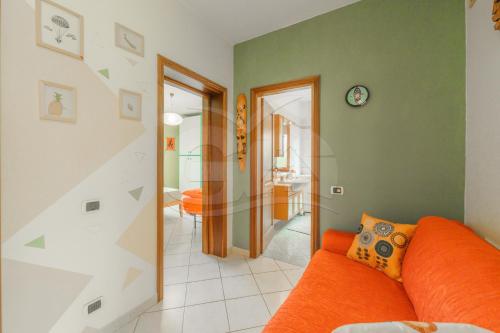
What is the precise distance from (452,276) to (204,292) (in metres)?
1.86

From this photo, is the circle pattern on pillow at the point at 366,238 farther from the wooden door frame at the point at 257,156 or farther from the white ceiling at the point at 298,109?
the white ceiling at the point at 298,109

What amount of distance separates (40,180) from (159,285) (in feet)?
4.17

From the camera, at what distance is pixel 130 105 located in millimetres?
1586

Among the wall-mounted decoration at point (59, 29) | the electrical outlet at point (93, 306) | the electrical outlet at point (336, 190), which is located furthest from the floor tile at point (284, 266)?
the wall-mounted decoration at point (59, 29)

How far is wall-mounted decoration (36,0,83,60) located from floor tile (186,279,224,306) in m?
2.10

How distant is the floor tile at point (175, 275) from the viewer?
6.93ft

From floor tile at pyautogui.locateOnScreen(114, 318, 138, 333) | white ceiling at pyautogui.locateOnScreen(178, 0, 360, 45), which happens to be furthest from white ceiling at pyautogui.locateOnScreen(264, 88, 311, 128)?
floor tile at pyautogui.locateOnScreen(114, 318, 138, 333)

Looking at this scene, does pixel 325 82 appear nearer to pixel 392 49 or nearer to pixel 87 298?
pixel 392 49

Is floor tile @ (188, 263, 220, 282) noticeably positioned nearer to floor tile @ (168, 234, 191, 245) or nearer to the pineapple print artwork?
floor tile @ (168, 234, 191, 245)

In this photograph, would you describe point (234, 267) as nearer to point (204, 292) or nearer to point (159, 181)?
point (204, 292)

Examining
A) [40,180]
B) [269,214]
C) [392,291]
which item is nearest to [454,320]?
[392,291]

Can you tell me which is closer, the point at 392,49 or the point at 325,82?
the point at 392,49

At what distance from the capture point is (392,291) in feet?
4.15

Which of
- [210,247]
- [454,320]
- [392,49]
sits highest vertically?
[392,49]
